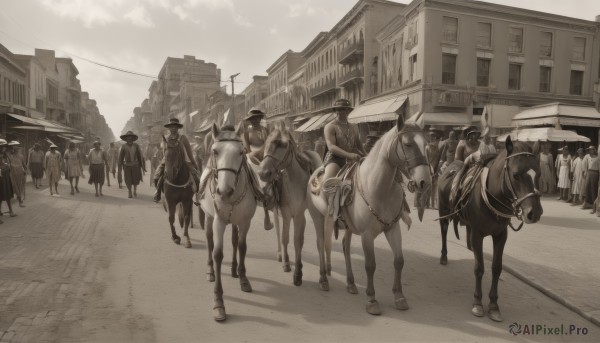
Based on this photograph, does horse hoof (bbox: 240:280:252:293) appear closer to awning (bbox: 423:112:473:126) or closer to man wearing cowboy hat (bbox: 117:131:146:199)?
man wearing cowboy hat (bbox: 117:131:146:199)

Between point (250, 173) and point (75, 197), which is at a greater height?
point (250, 173)

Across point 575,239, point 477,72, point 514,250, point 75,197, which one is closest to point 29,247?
point 75,197

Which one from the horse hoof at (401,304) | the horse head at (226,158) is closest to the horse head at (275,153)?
the horse head at (226,158)

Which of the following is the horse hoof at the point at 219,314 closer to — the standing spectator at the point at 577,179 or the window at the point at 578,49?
the standing spectator at the point at 577,179

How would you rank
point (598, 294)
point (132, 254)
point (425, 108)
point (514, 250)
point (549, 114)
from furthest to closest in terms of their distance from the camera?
point (425, 108) → point (549, 114) → point (514, 250) → point (132, 254) → point (598, 294)

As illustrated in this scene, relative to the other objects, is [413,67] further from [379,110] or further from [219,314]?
[219,314]

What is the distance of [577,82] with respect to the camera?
26.0m

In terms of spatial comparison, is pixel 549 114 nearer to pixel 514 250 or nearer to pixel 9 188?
pixel 514 250

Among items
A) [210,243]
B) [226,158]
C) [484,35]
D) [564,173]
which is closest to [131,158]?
[210,243]

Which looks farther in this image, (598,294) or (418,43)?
(418,43)

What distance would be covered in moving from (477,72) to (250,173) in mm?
23271

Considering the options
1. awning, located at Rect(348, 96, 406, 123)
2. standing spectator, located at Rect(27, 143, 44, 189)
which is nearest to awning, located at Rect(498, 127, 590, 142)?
awning, located at Rect(348, 96, 406, 123)

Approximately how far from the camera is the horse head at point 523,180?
12.4 feet

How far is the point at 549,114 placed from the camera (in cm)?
1931
